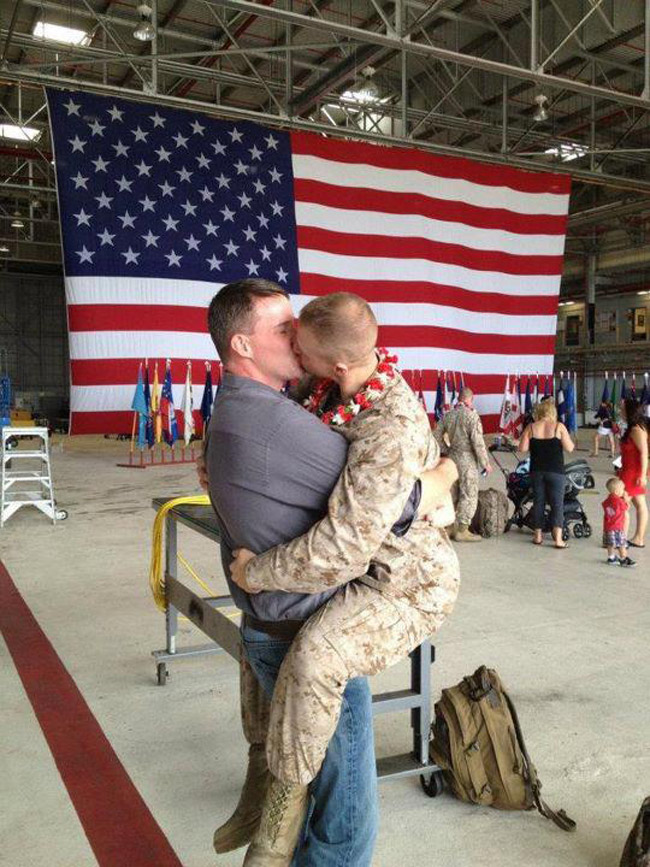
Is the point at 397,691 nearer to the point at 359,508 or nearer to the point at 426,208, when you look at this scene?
the point at 359,508

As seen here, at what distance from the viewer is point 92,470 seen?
559 inches

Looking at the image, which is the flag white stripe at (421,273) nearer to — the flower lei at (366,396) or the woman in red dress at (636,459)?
the woman in red dress at (636,459)

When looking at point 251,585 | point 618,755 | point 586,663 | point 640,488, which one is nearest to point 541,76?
point 640,488

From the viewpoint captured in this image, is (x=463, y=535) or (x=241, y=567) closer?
(x=241, y=567)

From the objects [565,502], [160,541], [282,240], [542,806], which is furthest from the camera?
[282,240]

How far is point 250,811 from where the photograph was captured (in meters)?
→ 2.04

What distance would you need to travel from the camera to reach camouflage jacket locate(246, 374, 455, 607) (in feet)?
5.10

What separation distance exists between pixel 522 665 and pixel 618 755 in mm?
1038

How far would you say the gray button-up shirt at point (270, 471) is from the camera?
159 centimetres

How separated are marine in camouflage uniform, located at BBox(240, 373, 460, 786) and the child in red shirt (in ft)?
16.7

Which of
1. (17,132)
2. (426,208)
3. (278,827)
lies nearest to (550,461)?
(278,827)

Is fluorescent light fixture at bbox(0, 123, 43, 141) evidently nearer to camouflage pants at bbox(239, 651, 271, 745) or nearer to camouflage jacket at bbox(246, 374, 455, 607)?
camouflage pants at bbox(239, 651, 271, 745)

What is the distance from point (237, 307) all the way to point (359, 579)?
0.69 meters

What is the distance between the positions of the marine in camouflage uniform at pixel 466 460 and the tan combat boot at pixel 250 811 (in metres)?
5.56
